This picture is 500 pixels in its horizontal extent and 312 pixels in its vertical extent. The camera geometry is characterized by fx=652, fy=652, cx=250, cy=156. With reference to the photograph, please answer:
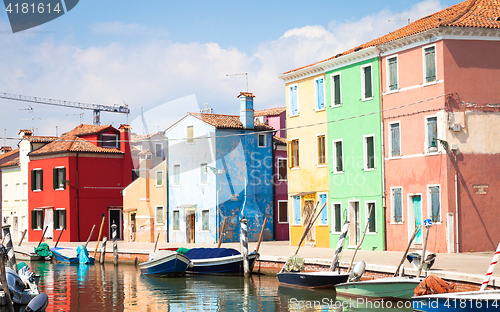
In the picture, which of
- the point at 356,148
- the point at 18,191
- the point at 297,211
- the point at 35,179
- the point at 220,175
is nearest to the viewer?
the point at 356,148

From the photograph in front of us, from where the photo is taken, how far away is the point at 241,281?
23.9 metres

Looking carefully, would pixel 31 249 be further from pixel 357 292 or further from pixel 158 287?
pixel 357 292

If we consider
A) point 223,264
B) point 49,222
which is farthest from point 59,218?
point 223,264

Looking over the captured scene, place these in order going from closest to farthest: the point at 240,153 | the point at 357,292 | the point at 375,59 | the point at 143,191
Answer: the point at 357,292
the point at 375,59
the point at 240,153
the point at 143,191

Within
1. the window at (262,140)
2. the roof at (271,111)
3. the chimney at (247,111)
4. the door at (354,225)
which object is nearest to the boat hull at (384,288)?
the door at (354,225)

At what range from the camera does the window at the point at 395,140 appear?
26672mm

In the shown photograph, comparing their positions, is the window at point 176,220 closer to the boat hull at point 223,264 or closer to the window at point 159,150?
the window at point 159,150

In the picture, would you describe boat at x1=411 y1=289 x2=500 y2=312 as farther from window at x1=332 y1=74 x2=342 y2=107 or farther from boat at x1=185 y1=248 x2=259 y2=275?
window at x1=332 y1=74 x2=342 y2=107

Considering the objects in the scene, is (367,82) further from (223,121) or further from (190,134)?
(190,134)

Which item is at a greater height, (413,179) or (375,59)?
(375,59)

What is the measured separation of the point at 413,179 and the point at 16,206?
113 ft

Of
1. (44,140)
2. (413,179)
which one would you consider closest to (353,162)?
(413,179)

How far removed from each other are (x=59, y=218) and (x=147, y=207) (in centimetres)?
791

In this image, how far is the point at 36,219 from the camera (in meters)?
47.1
